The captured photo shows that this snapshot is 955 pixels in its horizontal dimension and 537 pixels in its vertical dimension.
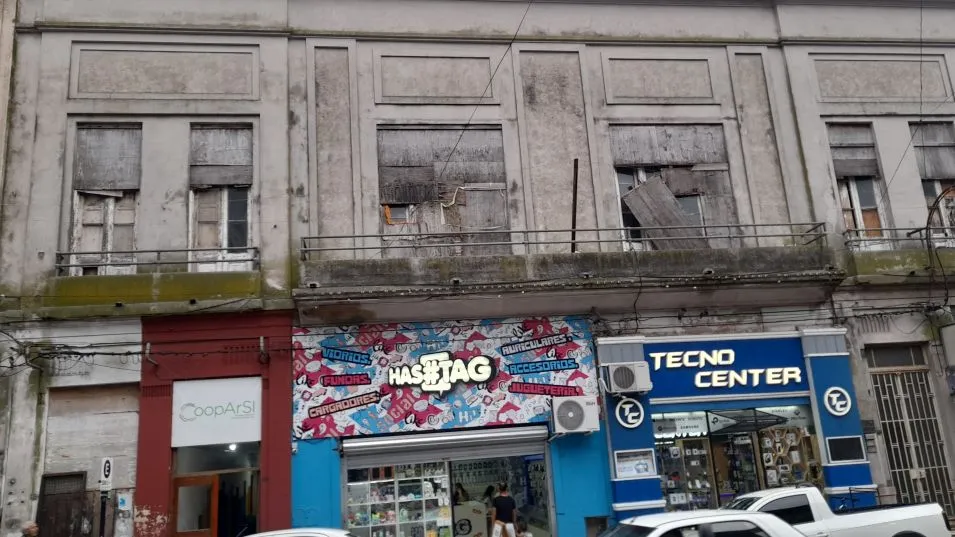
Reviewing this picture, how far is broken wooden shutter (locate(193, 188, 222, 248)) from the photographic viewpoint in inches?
531

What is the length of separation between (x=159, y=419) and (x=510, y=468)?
6.08 metres

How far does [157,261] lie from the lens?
13.0 m

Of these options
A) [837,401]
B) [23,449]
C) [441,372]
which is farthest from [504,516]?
[23,449]

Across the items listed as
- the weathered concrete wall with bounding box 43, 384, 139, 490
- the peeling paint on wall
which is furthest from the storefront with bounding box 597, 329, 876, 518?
the weathered concrete wall with bounding box 43, 384, 139, 490

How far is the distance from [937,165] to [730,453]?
7773 millimetres

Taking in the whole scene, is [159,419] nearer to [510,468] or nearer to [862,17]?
[510,468]

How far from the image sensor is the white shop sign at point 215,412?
40.7 ft

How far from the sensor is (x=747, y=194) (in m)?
14.9

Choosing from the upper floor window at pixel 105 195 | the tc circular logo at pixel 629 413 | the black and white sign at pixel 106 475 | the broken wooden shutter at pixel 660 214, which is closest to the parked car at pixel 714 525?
the tc circular logo at pixel 629 413

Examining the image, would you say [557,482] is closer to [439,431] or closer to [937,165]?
[439,431]

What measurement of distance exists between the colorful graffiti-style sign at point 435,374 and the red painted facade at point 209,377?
0.34 metres

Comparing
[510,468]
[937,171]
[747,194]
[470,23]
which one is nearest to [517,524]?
[510,468]

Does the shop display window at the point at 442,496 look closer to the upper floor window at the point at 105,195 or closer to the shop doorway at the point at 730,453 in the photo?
the shop doorway at the point at 730,453

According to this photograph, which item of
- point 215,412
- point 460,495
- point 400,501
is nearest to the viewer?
point 215,412
